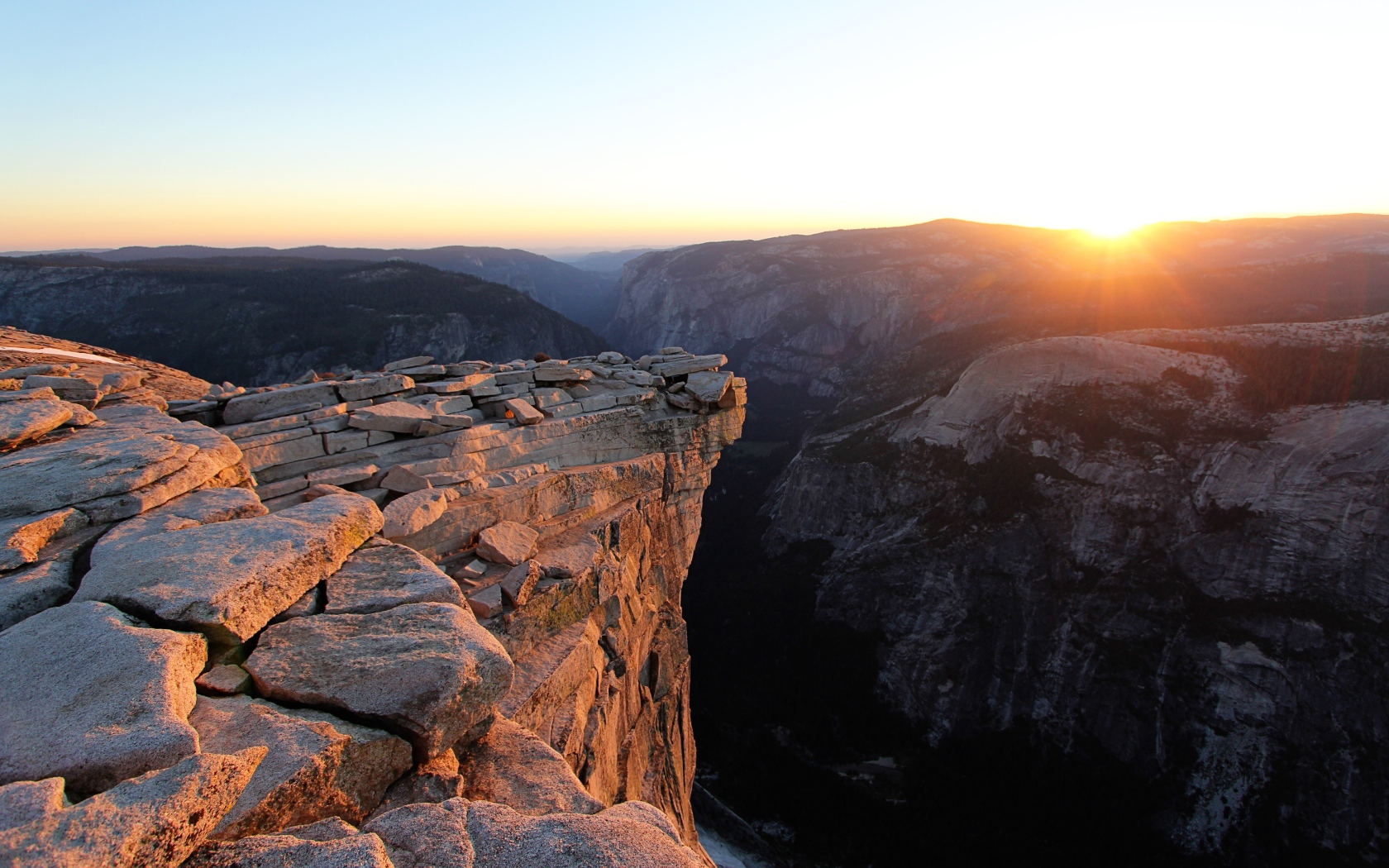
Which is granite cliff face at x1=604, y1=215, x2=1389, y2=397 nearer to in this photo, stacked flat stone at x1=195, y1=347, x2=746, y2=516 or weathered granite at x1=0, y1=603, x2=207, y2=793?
stacked flat stone at x1=195, y1=347, x2=746, y2=516

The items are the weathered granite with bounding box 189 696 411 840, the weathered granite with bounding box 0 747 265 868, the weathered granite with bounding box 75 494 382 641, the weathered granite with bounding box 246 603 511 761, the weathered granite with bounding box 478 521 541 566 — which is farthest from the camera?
the weathered granite with bounding box 478 521 541 566


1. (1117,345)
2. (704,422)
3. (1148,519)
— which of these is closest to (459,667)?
(704,422)

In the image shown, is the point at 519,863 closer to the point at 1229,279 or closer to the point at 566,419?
the point at 566,419

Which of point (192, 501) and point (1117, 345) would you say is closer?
point (192, 501)

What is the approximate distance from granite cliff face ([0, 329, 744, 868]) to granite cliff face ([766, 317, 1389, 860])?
99.7 ft

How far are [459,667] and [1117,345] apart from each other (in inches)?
2040

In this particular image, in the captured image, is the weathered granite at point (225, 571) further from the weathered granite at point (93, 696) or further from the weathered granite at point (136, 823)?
the weathered granite at point (136, 823)

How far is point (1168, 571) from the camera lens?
1364 inches

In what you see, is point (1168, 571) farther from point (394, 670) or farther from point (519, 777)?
point (394, 670)

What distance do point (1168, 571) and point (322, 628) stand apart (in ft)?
138

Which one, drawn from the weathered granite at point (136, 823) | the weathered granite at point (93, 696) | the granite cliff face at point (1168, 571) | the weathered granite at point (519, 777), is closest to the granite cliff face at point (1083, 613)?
the granite cliff face at point (1168, 571)

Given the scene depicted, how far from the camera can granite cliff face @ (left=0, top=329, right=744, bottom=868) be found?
384 centimetres

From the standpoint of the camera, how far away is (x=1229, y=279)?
76.2 meters

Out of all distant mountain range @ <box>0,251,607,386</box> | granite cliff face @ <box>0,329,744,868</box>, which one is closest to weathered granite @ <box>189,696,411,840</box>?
granite cliff face @ <box>0,329,744,868</box>
